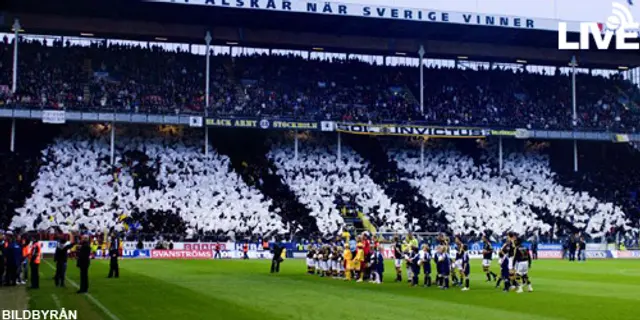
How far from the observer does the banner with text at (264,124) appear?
219 feet

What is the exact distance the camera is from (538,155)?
77688 mm

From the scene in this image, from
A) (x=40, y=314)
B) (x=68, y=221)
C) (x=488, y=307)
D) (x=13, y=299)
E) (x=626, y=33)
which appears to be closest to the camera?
(x=40, y=314)

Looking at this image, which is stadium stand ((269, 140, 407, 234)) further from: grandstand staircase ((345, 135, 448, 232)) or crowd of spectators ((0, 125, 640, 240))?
grandstand staircase ((345, 135, 448, 232))

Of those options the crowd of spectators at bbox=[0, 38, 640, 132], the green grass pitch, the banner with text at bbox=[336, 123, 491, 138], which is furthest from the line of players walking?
the crowd of spectators at bbox=[0, 38, 640, 132]

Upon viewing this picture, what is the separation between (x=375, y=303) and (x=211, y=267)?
71.7 ft

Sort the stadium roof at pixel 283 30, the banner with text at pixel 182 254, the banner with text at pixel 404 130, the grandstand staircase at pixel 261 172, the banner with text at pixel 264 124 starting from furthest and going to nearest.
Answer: the banner with text at pixel 404 130 → the stadium roof at pixel 283 30 → the banner with text at pixel 264 124 → the grandstand staircase at pixel 261 172 → the banner with text at pixel 182 254

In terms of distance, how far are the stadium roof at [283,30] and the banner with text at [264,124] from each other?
8.66 meters

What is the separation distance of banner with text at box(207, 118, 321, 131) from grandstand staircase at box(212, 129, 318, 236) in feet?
10.2

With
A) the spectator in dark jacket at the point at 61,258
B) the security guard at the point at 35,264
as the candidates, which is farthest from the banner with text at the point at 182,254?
the security guard at the point at 35,264

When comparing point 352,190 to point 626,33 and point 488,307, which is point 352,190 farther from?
point 488,307

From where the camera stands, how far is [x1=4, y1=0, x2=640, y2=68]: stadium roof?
67.2 meters

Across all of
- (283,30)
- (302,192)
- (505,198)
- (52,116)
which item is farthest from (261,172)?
(505,198)

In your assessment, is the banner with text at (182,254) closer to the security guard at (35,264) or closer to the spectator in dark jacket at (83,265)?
the security guard at (35,264)

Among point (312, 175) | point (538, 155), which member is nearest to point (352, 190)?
point (312, 175)
